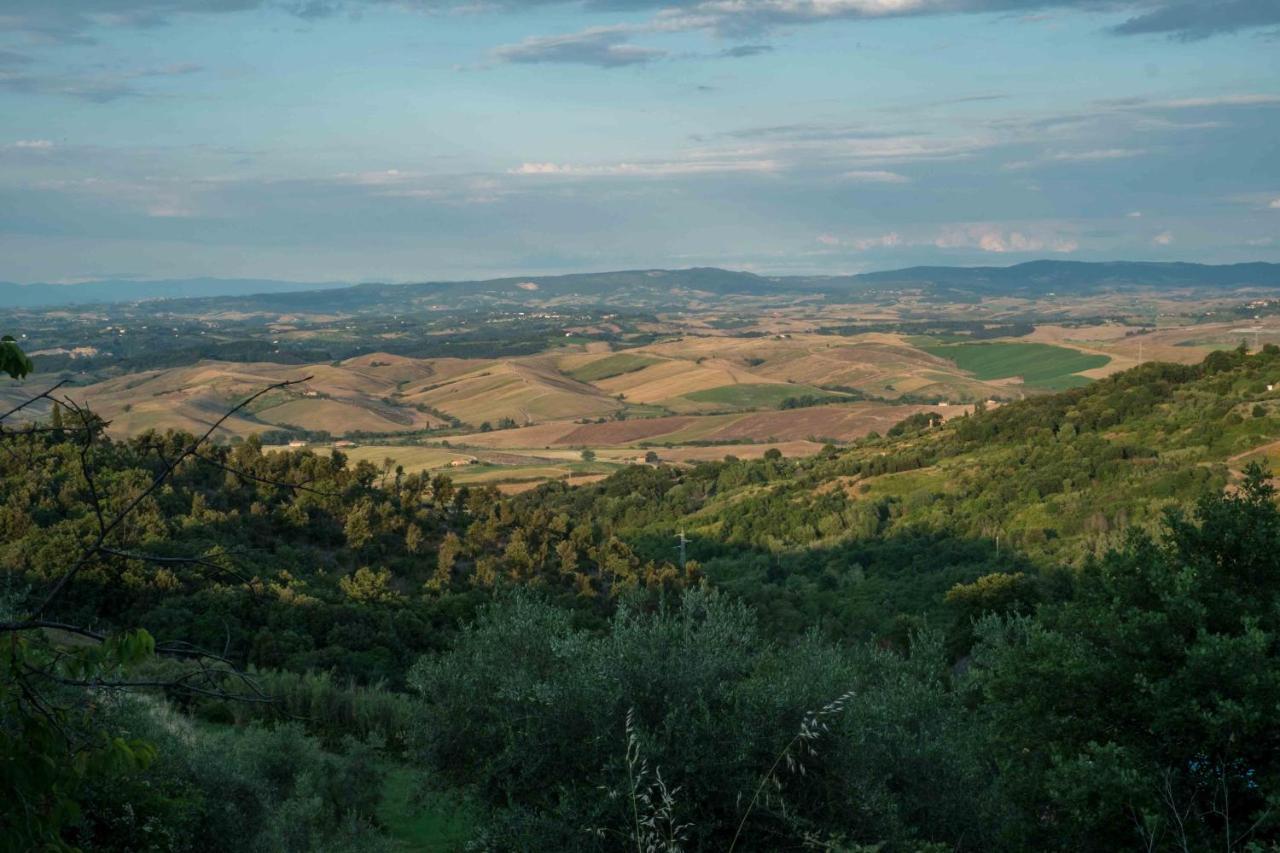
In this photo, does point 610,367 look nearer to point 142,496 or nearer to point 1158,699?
point 1158,699

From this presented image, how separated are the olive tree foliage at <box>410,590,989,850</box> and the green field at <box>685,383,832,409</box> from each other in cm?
11994

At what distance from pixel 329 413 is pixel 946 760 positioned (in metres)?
111

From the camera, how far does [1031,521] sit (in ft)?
188

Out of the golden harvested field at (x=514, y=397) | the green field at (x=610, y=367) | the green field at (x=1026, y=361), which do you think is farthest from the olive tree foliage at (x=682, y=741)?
the green field at (x=610, y=367)

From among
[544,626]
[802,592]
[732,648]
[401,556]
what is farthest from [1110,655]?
[802,592]

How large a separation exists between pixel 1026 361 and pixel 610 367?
56309 mm

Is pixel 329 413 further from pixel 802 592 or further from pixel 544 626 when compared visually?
pixel 544 626

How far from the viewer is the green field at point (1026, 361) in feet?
450

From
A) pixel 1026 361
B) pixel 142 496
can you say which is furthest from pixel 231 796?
pixel 1026 361

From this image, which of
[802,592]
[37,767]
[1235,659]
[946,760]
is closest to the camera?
[37,767]

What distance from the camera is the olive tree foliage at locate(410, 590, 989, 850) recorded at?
1001 cm

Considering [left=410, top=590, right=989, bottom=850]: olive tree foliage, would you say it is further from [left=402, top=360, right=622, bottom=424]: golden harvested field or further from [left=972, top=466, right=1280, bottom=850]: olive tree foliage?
[left=402, top=360, right=622, bottom=424]: golden harvested field

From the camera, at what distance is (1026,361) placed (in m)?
156

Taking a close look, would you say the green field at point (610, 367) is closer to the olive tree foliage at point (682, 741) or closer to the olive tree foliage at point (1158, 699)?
the olive tree foliage at point (1158, 699)
